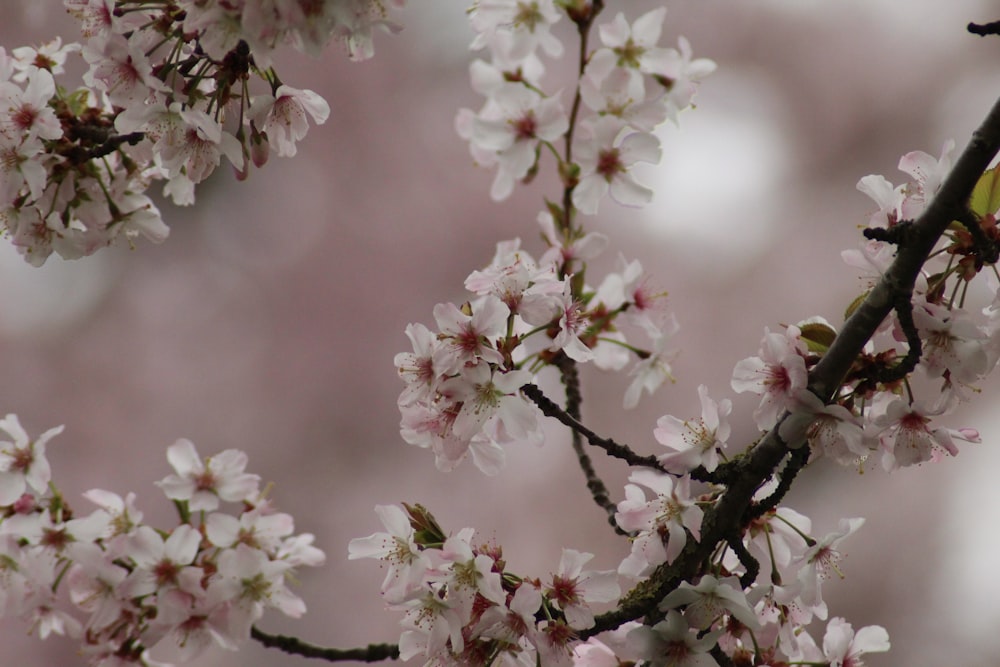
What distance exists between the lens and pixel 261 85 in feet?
10.7

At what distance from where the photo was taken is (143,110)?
2.99 ft

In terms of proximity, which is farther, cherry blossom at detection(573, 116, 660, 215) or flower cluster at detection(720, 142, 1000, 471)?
cherry blossom at detection(573, 116, 660, 215)

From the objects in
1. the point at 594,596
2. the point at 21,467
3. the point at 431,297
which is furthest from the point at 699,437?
the point at 431,297

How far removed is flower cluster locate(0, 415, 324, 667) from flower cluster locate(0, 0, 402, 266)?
0.98 ft

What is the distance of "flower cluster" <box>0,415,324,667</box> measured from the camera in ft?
3.40

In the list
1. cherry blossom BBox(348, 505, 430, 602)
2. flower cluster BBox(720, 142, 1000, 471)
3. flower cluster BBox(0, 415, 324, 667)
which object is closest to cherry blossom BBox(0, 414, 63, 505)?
flower cluster BBox(0, 415, 324, 667)

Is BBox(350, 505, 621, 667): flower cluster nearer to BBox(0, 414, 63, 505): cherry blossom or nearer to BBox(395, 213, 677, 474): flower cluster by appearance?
BBox(395, 213, 677, 474): flower cluster

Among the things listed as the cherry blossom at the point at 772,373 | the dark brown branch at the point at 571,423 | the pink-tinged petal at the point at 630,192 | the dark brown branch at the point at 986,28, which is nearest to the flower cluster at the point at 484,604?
the dark brown branch at the point at 571,423

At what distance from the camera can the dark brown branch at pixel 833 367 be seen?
75 centimetres

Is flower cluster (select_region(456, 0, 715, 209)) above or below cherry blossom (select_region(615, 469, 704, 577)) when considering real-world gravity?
above

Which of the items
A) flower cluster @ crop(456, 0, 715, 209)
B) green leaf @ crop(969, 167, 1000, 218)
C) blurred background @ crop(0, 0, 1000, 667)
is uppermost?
blurred background @ crop(0, 0, 1000, 667)

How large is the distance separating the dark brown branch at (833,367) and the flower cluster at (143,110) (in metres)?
0.52

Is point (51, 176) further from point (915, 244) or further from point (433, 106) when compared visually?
point (433, 106)

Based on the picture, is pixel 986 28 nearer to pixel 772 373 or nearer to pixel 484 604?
pixel 772 373
